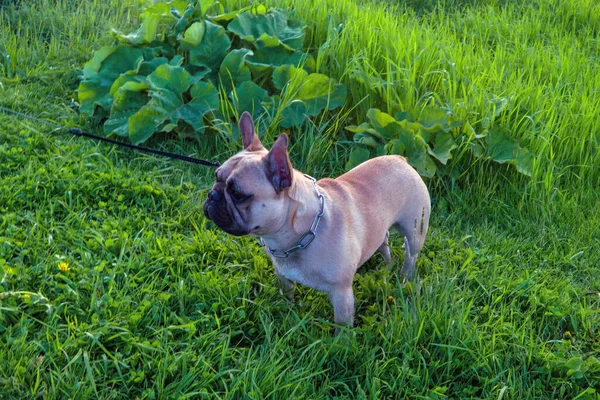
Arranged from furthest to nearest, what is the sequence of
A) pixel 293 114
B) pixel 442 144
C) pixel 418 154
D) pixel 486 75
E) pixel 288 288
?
pixel 486 75 < pixel 293 114 < pixel 442 144 < pixel 418 154 < pixel 288 288

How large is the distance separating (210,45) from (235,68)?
0.31 metres

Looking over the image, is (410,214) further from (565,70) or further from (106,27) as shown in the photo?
(106,27)

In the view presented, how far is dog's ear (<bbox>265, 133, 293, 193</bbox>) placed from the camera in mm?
2546

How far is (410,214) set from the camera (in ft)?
11.0

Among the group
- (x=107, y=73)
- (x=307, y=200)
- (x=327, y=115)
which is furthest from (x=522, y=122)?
(x=107, y=73)

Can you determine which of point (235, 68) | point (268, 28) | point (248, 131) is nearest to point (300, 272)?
point (248, 131)

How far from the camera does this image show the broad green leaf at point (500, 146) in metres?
4.18

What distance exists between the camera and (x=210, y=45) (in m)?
4.65

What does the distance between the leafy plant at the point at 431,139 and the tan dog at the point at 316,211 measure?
2.18 ft

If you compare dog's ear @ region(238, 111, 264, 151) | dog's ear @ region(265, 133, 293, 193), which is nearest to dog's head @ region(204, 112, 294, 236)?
dog's ear @ region(265, 133, 293, 193)

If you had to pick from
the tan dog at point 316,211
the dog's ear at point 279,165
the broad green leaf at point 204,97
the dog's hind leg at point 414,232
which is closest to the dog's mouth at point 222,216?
the tan dog at point 316,211

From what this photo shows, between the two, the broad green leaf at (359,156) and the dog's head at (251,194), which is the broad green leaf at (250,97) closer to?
the broad green leaf at (359,156)

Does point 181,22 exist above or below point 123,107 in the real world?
above

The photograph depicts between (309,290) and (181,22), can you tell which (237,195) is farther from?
(181,22)
